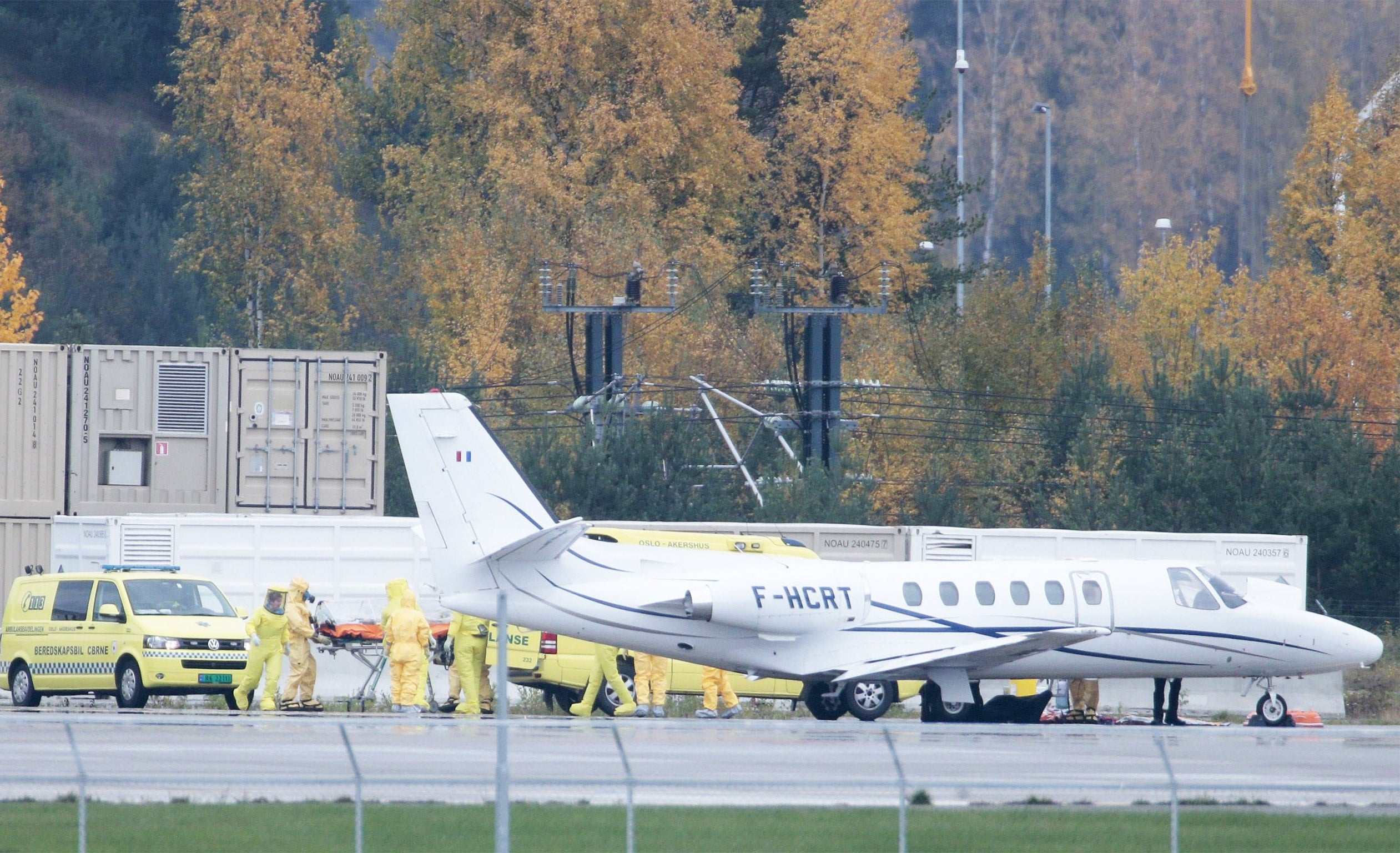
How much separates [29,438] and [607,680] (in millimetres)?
10475

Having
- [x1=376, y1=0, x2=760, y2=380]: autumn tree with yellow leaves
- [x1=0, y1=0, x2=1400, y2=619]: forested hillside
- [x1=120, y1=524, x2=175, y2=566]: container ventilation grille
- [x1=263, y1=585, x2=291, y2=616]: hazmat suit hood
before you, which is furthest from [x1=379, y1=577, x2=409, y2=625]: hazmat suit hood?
[x1=376, y1=0, x2=760, y2=380]: autumn tree with yellow leaves

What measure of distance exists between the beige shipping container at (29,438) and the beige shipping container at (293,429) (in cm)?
258

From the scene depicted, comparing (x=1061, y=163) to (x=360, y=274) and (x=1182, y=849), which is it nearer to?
(x=360, y=274)

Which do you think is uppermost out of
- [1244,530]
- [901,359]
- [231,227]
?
[231,227]

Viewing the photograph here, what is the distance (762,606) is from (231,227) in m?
40.8

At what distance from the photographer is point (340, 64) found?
201ft

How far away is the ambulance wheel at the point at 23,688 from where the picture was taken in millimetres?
23297

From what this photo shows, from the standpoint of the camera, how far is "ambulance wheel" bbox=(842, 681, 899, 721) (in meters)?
21.4

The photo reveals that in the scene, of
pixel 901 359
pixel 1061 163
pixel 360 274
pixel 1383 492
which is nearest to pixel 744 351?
pixel 901 359

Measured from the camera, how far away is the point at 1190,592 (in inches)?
872

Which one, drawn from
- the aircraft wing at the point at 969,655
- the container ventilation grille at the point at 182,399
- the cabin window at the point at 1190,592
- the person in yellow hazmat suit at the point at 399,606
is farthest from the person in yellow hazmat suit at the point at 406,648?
the cabin window at the point at 1190,592

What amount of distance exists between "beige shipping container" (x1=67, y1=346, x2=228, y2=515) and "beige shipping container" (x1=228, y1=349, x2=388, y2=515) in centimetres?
27

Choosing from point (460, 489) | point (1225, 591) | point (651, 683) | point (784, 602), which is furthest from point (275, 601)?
point (1225, 591)

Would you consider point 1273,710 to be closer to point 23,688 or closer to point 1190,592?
point 1190,592
